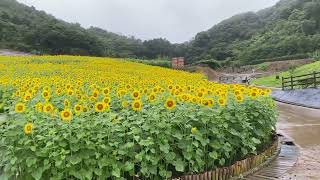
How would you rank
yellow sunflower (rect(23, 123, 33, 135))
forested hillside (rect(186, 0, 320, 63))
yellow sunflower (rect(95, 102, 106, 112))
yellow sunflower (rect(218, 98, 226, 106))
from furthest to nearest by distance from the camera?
forested hillside (rect(186, 0, 320, 63)), yellow sunflower (rect(218, 98, 226, 106)), yellow sunflower (rect(95, 102, 106, 112)), yellow sunflower (rect(23, 123, 33, 135))

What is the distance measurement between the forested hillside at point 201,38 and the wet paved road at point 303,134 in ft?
109

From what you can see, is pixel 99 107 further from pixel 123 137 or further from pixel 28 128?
pixel 28 128

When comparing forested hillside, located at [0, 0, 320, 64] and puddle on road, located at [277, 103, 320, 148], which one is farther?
forested hillside, located at [0, 0, 320, 64]

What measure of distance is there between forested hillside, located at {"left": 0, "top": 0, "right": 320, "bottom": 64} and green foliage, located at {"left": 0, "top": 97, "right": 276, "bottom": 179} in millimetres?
43474

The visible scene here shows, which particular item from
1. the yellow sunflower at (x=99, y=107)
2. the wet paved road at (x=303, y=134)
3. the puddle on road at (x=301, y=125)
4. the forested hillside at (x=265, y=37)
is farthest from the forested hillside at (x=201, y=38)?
the yellow sunflower at (x=99, y=107)

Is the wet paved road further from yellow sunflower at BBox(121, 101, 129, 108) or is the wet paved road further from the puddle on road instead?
yellow sunflower at BBox(121, 101, 129, 108)

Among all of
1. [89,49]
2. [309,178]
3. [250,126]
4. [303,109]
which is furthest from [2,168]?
[89,49]

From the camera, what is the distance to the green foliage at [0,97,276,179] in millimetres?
5641

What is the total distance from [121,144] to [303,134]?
26.6ft

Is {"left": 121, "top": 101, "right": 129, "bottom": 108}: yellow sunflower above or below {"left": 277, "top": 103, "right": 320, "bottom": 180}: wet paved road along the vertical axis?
above

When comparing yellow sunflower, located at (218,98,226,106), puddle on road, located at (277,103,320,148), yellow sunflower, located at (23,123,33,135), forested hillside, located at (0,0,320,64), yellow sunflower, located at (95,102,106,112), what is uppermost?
forested hillside, located at (0,0,320,64)

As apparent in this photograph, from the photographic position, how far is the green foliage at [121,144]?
564 centimetres

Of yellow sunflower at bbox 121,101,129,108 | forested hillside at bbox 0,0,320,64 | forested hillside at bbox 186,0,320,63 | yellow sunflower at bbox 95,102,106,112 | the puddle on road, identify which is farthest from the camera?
forested hillside at bbox 186,0,320,63

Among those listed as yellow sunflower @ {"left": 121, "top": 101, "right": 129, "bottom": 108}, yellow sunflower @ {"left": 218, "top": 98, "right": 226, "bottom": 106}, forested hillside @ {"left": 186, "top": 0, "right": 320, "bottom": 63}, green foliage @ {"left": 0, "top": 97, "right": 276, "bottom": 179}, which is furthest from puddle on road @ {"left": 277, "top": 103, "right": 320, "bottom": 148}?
forested hillside @ {"left": 186, "top": 0, "right": 320, "bottom": 63}
